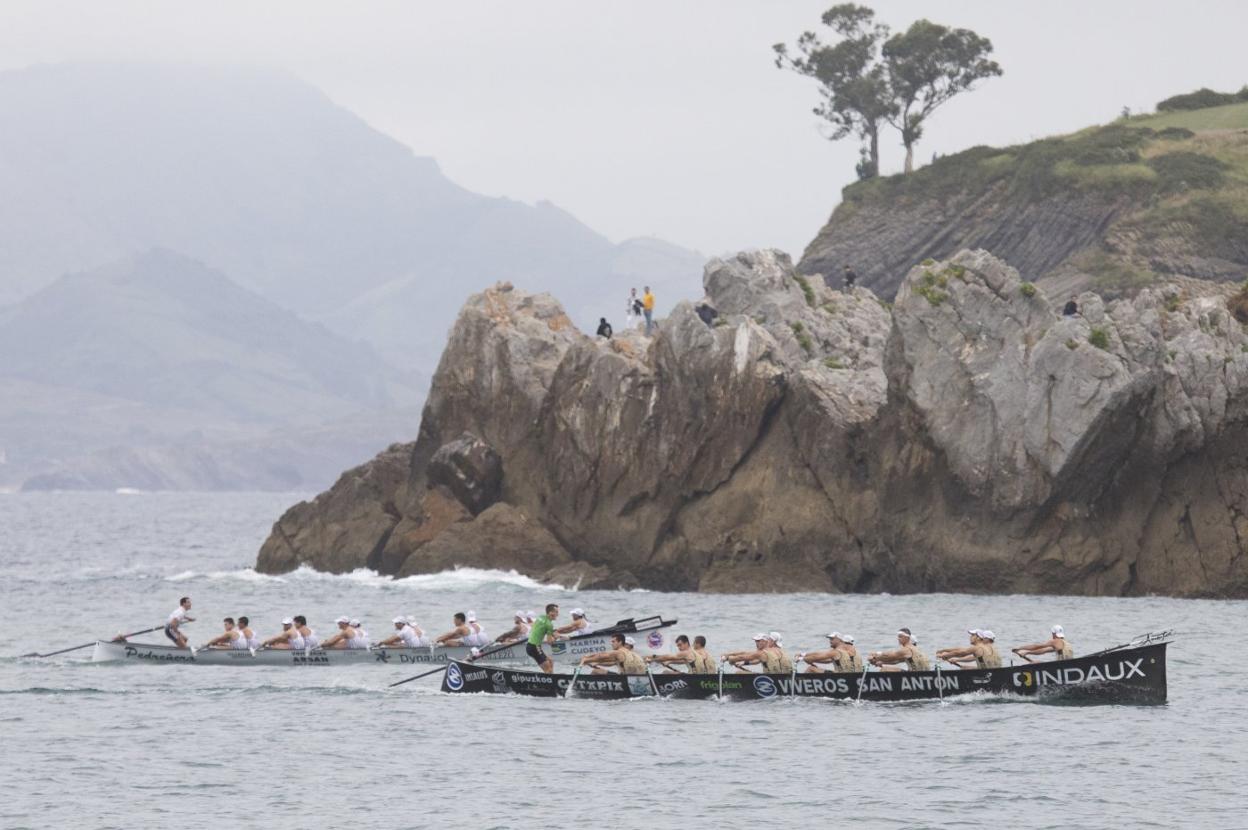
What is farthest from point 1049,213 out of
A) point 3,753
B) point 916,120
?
point 3,753

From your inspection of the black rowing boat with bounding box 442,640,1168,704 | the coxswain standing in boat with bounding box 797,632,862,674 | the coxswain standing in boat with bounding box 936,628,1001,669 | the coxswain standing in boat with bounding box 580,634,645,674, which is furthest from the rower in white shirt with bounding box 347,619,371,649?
the coxswain standing in boat with bounding box 936,628,1001,669

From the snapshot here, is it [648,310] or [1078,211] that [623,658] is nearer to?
[648,310]

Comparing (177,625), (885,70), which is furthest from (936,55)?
(177,625)

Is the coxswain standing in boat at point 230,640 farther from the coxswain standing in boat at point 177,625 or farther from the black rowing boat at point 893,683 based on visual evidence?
the black rowing boat at point 893,683

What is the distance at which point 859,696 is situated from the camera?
51.8 metres

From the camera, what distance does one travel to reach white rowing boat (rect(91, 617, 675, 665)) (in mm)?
57656

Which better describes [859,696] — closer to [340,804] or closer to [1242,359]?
[340,804]

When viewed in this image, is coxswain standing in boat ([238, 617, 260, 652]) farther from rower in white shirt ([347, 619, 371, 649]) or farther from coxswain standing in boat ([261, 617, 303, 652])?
rower in white shirt ([347, 619, 371, 649])

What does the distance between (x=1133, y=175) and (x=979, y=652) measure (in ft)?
227

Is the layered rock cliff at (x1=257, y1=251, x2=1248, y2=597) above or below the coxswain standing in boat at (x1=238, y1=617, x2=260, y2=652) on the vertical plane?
above

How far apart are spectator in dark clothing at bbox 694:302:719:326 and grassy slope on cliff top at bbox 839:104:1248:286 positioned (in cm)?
2874

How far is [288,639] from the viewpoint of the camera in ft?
203

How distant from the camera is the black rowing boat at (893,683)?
49156mm

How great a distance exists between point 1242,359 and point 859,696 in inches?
1100
